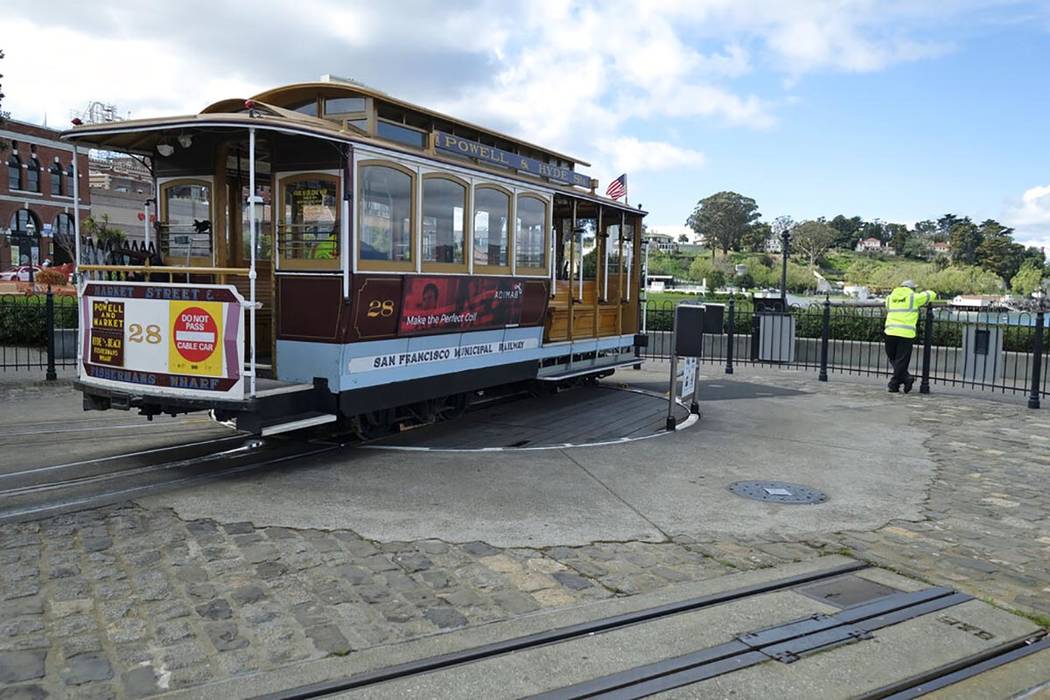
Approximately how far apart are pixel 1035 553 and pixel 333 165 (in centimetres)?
683

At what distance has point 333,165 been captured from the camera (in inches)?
307

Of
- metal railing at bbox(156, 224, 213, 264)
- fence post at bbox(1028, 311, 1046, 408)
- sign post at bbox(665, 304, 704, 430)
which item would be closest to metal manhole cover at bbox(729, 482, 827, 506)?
sign post at bbox(665, 304, 704, 430)

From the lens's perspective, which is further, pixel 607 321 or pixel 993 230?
pixel 993 230

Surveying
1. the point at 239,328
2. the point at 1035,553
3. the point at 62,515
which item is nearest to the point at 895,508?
the point at 1035,553

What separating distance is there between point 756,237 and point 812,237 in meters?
13.6

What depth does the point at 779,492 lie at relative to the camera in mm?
7281

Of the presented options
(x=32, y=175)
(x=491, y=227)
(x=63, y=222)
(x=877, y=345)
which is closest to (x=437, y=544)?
(x=491, y=227)

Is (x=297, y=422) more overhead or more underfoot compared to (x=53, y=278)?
more underfoot

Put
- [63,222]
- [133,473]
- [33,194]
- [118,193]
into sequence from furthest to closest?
[118,193] < [63,222] < [33,194] < [133,473]

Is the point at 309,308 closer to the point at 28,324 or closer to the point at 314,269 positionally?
the point at 314,269

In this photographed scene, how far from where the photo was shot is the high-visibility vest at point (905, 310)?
13.3 m

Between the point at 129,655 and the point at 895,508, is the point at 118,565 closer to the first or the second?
the point at 129,655

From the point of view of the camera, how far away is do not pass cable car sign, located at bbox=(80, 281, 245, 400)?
22.9 feet

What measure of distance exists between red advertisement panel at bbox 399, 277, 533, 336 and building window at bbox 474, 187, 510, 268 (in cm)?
26
